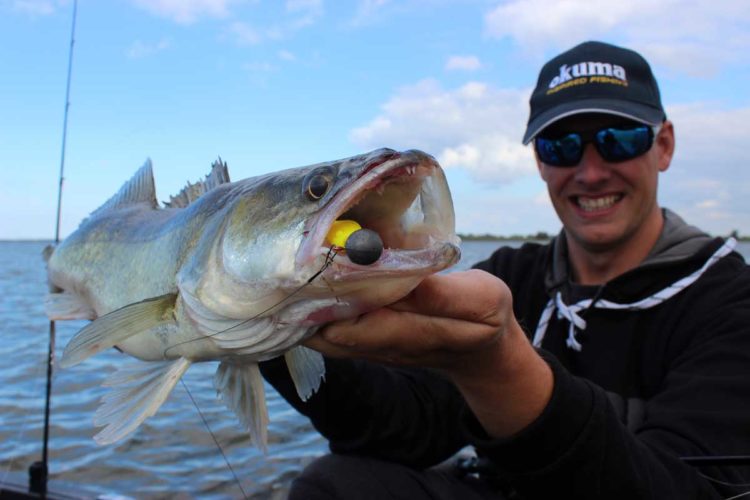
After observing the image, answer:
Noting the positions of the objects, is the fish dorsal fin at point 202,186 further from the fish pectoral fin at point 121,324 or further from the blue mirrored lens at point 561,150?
the blue mirrored lens at point 561,150

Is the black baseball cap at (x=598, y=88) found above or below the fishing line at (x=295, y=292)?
above

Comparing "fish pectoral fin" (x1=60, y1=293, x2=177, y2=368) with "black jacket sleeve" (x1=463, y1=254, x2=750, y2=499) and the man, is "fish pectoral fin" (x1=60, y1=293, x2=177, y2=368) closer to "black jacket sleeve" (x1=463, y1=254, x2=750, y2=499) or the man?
the man

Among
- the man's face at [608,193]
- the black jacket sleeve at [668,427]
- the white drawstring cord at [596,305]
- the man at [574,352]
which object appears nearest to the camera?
the man at [574,352]

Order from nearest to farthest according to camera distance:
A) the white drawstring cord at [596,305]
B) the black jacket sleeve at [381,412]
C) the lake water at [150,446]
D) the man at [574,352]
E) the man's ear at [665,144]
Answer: the man at [574,352]
the white drawstring cord at [596,305]
the black jacket sleeve at [381,412]
the man's ear at [665,144]
the lake water at [150,446]

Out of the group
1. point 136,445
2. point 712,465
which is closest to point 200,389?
point 136,445

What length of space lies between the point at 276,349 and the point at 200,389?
20.6ft

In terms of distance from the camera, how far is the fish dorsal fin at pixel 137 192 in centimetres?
330

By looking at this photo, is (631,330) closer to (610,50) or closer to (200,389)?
(610,50)

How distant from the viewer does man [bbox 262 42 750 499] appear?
74.1 inches

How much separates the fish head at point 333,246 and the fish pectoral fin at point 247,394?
0.49 meters

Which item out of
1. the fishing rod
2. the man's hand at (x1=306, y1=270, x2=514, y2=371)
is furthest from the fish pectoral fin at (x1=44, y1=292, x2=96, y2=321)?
the man's hand at (x1=306, y1=270, x2=514, y2=371)

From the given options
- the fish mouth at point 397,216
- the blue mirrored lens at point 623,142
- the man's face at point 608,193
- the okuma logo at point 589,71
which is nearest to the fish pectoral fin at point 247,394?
Answer: the fish mouth at point 397,216

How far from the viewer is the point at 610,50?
11.5 ft

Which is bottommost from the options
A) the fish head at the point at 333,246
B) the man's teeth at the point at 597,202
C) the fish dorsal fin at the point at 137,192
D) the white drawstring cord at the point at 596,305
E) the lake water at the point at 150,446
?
the lake water at the point at 150,446
